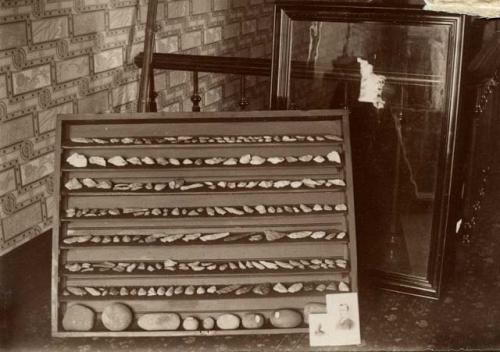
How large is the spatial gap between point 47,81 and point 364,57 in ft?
3.99

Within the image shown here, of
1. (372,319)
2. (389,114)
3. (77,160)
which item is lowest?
(372,319)

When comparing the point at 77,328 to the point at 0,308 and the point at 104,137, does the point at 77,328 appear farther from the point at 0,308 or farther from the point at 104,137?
the point at 104,137

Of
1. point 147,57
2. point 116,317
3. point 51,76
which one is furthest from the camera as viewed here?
point 147,57

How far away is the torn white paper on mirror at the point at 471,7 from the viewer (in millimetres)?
2043

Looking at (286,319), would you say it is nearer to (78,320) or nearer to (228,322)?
(228,322)

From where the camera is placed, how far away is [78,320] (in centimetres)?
195

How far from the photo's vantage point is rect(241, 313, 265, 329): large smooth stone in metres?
1.96

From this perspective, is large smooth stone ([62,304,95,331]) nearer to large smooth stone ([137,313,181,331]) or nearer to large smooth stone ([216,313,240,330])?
large smooth stone ([137,313,181,331])

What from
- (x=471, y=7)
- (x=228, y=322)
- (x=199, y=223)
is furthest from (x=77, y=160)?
(x=471, y=7)

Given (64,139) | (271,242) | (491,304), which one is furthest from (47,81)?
(491,304)

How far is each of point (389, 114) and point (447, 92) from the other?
0.75ft

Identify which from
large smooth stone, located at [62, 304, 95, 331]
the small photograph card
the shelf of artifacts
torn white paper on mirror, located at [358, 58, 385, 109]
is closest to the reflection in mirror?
torn white paper on mirror, located at [358, 58, 385, 109]

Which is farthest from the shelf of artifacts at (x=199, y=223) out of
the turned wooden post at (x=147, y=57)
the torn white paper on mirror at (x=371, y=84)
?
the turned wooden post at (x=147, y=57)

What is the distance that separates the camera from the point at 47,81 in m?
2.52
